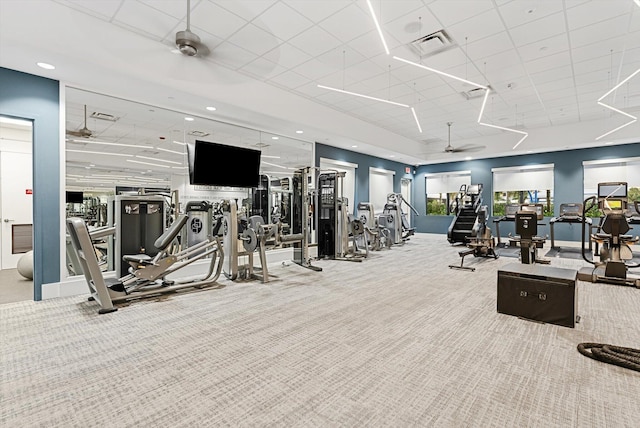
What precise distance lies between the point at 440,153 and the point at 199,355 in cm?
1135

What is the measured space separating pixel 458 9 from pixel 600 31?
2.27 meters

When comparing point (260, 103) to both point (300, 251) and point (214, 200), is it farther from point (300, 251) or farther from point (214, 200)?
point (300, 251)

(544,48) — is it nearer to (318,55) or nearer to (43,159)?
(318,55)

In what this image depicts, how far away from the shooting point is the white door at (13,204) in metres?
6.18

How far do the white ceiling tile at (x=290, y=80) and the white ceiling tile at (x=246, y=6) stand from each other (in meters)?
1.81

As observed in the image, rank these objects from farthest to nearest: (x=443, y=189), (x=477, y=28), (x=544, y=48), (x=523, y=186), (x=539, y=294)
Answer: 1. (x=443, y=189)
2. (x=523, y=186)
3. (x=544, y=48)
4. (x=477, y=28)
5. (x=539, y=294)

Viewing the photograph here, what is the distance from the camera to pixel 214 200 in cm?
654

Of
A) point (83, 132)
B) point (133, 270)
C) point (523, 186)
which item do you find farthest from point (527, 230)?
point (83, 132)

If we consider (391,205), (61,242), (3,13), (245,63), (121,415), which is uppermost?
(245,63)

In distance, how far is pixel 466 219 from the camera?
30.6ft

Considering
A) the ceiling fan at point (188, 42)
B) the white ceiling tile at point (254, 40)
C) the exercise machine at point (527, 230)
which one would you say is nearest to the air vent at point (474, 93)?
the exercise machine at point (527, 230)

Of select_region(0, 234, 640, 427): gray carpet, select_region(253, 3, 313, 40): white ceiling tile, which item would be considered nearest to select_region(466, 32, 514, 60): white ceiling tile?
select_region(253, 3, 313, 40): white ceiling tile

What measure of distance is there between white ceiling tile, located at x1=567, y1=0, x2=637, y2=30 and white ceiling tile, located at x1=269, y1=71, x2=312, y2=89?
412 cm

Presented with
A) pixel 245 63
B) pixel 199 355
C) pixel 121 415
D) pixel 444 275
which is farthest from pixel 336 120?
pixel 121 415
